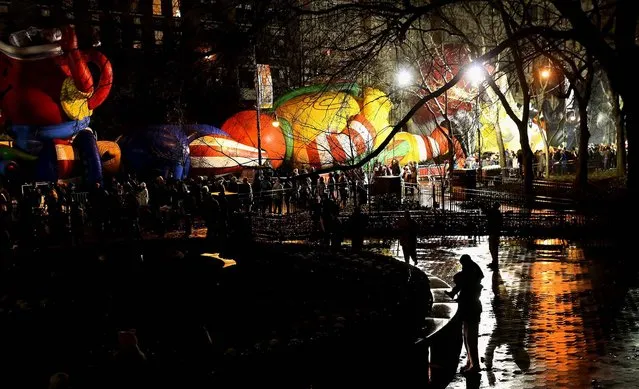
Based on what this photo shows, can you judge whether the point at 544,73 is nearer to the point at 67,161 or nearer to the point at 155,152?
the point at 155,152

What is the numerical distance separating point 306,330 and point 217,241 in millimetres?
5216

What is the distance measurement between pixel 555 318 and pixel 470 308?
3.23 metres

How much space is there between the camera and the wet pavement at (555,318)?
9367mm

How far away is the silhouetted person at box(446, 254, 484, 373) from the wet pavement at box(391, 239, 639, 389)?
0.26 meters

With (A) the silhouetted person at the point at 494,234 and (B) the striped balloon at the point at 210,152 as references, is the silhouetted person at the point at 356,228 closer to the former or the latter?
(A) the silhouetted person at the point at 494,234

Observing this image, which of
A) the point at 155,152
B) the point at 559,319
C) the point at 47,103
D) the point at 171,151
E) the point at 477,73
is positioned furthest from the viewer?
the point at 171,151

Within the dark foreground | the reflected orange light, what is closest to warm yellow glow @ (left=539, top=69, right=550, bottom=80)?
the reflected orange light

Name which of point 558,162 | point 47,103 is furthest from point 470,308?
point 558,162

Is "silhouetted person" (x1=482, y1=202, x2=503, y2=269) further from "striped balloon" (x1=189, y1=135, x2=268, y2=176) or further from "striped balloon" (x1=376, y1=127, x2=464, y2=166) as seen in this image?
"striped balloon" (x1=376, y1=127, x2=464, y2=166)

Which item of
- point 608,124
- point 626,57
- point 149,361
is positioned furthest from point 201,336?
point 608,124

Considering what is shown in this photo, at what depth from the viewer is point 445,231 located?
2367cm

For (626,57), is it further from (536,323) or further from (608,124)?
A: (608,124)

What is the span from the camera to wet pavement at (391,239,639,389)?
937 centimetres

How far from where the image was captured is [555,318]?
40.3 feet
